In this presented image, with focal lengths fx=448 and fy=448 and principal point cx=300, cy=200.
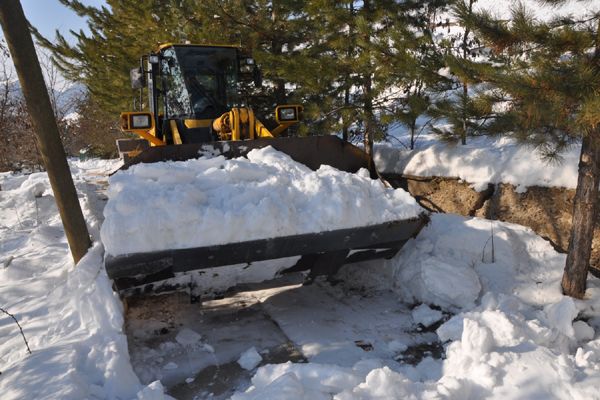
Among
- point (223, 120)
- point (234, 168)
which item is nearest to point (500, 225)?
point (234, 168)

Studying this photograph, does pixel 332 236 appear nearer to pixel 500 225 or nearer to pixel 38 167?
pixel 500 225

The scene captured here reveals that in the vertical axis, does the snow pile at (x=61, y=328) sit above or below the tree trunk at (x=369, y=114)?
below

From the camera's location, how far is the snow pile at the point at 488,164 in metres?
4.65

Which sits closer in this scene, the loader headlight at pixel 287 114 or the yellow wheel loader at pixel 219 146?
the yellow wheel loader at pixel 219 146

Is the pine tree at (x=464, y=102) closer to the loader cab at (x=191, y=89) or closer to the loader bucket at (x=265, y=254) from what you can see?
the loader bucket at (x=265, y=254)

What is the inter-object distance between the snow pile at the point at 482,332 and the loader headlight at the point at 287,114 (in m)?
2.61

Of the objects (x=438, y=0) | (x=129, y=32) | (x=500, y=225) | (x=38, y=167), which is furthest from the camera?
(x=38, y=167)

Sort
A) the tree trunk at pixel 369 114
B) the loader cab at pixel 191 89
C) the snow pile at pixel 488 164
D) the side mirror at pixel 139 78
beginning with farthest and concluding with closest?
the tree trunk at pixel 369 114, the loader cab at pixel 191 89, the side mirror at pixel 139 78, the snow pile at pixel 488 164

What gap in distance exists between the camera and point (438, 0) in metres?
7.27

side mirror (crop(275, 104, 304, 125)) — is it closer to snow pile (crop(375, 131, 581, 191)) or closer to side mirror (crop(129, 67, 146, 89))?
snow pile (crop(375, 131, 581, 191))

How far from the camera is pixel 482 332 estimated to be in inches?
116

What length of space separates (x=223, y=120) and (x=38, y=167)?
14.3m

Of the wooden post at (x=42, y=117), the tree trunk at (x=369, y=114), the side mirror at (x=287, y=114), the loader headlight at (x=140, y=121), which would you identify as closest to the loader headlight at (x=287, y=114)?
the side mirror at (x=287, y=114)

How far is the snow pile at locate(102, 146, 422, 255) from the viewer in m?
3.13
